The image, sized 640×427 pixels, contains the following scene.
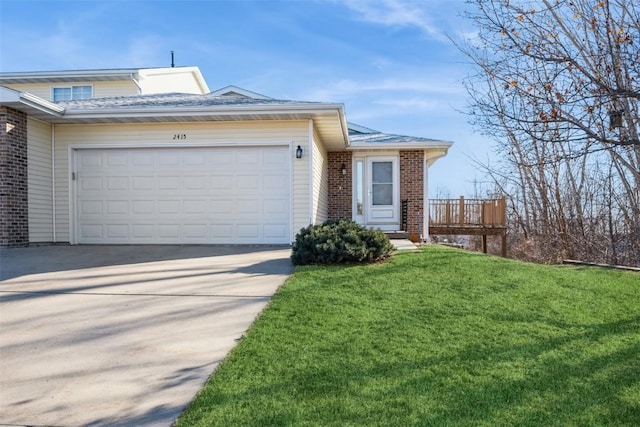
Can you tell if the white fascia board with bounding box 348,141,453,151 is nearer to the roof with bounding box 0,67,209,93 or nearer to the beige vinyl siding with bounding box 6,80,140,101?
the roof with bounding box 0,67,209,93

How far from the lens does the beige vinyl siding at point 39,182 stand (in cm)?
998

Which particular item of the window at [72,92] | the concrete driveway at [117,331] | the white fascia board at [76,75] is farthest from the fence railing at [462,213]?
the window at [72,92]

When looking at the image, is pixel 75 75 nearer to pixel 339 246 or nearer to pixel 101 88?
pixel 101 88

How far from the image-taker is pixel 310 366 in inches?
139

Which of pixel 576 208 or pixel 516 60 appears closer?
pixel 516 60

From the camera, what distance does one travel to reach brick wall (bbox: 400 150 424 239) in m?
13.7

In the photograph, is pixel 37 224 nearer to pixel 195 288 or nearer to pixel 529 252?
pixel 195 288

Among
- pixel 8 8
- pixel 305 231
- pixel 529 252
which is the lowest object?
pixel 529 252

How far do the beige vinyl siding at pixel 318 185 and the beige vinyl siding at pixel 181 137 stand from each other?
0.46 m

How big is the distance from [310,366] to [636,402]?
224 cm

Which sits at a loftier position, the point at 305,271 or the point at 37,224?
the point at 37,224

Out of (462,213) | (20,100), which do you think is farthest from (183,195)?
(462,213)

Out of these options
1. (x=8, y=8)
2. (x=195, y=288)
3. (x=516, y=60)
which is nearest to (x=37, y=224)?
(x=8, y=8)

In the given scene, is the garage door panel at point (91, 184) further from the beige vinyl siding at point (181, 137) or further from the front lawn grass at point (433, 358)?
the front lawn grass at point (433, 358)
